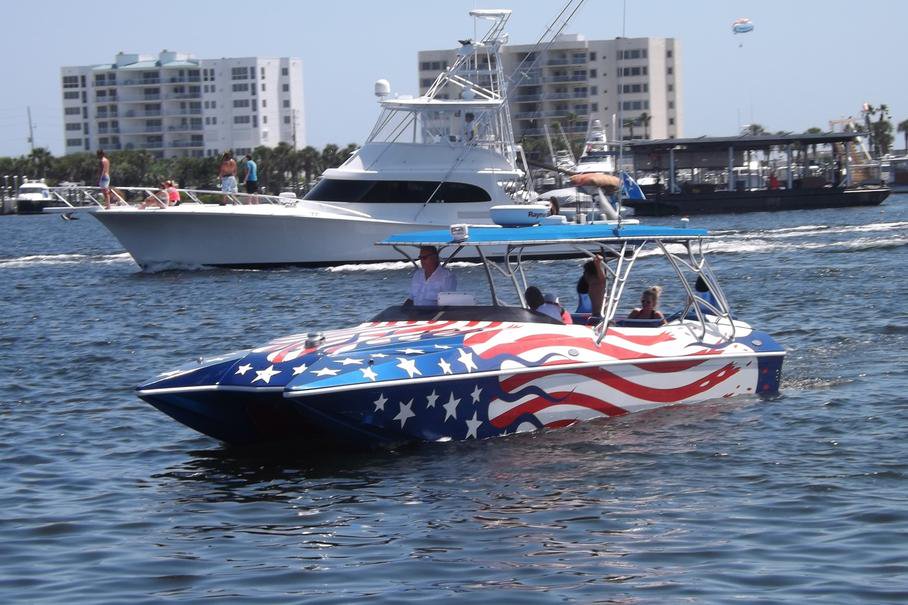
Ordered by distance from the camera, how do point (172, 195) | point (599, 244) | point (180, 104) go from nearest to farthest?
point (599, 244)
point (172, 195)
point (180, 104)

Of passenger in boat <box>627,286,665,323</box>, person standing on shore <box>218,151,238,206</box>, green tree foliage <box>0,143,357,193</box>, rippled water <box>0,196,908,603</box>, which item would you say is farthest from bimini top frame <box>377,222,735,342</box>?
green tree foliage <box>0,143,357,193</box>

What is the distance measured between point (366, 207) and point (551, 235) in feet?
73.3

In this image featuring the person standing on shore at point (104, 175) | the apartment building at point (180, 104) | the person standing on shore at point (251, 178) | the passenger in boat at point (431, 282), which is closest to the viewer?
the passenger in boat at point (431, 282)

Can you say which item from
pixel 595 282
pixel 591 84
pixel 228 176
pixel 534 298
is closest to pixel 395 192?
pixel 228 176

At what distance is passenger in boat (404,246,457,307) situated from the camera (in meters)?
13.0

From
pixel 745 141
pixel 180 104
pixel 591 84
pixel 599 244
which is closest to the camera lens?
pixel 599 244

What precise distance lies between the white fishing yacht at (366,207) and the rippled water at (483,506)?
54.8ft

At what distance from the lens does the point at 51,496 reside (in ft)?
35.8

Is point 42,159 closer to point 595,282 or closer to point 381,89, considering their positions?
point 381,89

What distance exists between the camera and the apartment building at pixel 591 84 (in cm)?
12738

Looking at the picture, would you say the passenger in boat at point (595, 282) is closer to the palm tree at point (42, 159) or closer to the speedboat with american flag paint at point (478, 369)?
the speedboat with american flag paint at point (478, 369)

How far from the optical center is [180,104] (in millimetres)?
148375

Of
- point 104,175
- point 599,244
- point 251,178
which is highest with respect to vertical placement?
point 104,175

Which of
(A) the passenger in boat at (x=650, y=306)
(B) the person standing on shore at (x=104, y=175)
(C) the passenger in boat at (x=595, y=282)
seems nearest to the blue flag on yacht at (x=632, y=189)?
(C) the passenger in boat at (x=595, y=282)
